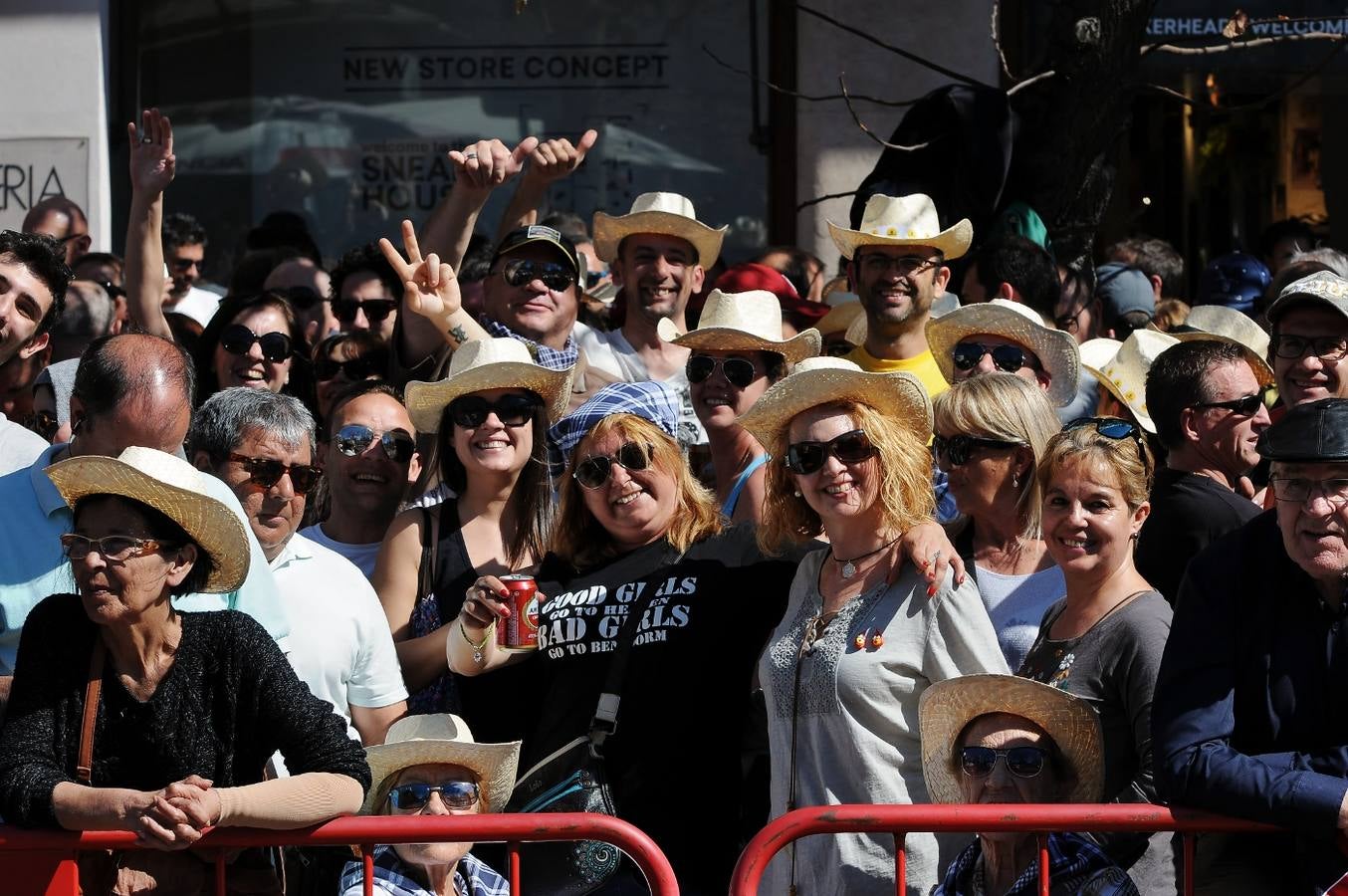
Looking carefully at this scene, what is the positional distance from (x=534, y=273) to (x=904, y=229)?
1.27 m

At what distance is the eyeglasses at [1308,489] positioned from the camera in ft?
12.3

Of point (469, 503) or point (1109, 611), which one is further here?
point (469, 503)

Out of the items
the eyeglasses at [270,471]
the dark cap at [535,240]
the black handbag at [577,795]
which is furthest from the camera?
the dark cap at [535,240]

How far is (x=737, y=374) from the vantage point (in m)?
5.84

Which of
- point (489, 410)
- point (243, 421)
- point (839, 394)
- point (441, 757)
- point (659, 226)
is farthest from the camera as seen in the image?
point (659, 226)

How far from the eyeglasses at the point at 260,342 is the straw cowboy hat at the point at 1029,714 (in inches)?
122

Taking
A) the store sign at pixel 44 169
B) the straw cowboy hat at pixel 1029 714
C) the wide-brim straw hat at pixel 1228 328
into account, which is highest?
the store sign at pixel 44 169

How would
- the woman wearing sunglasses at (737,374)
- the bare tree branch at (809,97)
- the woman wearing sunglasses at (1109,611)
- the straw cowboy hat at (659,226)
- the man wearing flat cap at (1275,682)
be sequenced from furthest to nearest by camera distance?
the bare tree branch at (809,97)
the straw cowboy hat at (659,226)
the woman wearing sunglasses at (737,374)
the woman wearing sunglasses at (1109,611)
the man wearing flat cap at (1275,682)

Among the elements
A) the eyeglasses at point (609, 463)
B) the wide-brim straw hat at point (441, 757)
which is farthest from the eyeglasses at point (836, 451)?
the wide-brim straw hat at point (441, 757)

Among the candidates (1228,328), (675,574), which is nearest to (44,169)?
(1228,328)

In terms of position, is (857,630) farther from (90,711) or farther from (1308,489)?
(90,711)

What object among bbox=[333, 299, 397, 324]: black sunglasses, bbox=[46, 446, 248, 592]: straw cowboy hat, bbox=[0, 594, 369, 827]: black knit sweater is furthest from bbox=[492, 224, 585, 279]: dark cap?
bbox=[0, 594, 369, 827]: black knit sweater

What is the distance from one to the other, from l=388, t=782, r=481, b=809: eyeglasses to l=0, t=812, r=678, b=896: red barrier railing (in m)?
0.52

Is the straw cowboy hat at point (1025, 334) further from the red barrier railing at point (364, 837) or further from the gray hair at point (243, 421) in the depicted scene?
the red barrier railing at point (364, 837)
